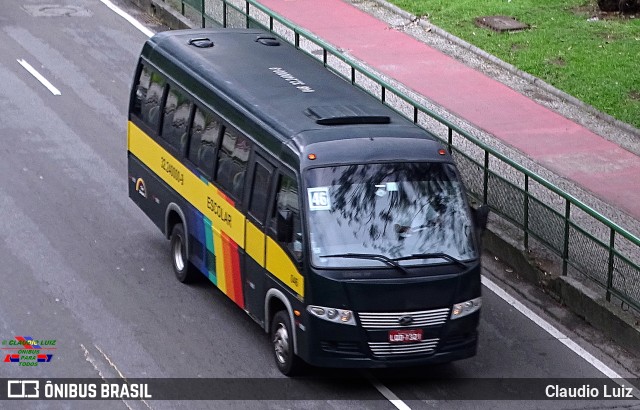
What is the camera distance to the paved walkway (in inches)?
862

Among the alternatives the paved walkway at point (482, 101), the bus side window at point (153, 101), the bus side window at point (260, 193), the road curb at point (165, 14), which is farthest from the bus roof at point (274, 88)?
the road curb at point (165, 14)

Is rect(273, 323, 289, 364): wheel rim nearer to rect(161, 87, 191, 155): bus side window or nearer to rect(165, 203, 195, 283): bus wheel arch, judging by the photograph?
rect(165, 203, 195, 283): bus wheel arch

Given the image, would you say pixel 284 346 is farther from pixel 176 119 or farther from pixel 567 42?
pixel 567 42

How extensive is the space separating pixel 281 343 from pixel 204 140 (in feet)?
10.3

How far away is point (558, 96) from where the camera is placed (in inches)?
1007

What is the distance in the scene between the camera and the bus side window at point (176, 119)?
57.4 feet

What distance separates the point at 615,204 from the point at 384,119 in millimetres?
6406

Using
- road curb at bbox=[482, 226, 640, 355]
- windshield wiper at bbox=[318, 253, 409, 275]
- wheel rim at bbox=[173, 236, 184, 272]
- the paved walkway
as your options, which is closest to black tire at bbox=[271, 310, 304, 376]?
windshield wiper at bbox=[318, 253, 409, 275]

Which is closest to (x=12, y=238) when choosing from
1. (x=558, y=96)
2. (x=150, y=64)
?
(x=150, y=64)

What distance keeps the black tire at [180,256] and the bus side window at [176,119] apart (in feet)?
3.49

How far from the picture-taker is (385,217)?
47.8 feet

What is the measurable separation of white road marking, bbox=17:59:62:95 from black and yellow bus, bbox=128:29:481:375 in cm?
842

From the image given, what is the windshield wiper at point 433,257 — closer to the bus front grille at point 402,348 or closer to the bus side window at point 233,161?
the bus front grille at point 402,348
